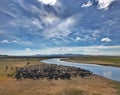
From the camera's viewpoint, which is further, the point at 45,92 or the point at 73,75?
the point at 73,75

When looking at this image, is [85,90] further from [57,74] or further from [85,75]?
[85,75]

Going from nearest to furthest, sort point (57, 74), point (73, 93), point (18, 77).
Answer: point (73, 93) < point (18, 77) < point (57, 74)

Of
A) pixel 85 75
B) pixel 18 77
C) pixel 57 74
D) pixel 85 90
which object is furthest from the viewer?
pixel 85 75

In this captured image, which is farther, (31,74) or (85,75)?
(85,75)

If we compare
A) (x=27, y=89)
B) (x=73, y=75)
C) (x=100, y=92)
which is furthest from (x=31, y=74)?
(x=100, y=92)

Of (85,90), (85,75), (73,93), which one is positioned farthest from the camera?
(85,75)

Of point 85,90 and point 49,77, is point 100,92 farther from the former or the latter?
point 49,77

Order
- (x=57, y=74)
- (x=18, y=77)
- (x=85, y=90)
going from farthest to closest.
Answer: (x=57, y=74), (x=18, y=77), (x=85, y=90)

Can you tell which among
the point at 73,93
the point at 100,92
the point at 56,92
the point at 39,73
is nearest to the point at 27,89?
the point at 56,92

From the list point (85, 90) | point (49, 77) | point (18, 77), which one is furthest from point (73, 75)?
point (85, 90)
